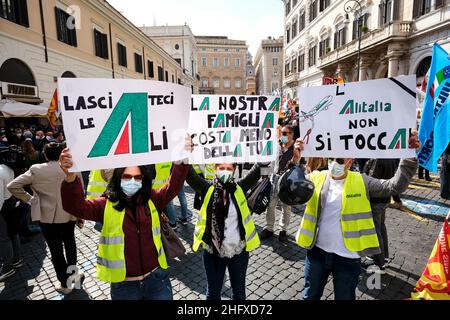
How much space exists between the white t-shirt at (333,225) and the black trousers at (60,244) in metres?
2.99

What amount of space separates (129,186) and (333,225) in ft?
6.03

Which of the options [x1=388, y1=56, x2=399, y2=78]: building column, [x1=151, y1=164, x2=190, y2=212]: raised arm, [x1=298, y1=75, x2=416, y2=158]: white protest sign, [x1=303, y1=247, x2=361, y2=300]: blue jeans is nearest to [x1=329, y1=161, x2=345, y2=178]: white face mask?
[x1=298, y1=75, x2=416, y2=158]: white protest sign

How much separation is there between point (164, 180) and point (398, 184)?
120 inches

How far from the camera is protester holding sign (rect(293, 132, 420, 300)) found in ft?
7.41

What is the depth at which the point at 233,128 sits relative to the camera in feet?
8.74

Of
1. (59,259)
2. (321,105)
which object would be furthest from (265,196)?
(59,259)

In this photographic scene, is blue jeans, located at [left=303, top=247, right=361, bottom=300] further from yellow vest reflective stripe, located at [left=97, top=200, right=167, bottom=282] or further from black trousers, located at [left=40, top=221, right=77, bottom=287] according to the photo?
black trousers, located at [left=40, top=221, right=77, bottom=287]

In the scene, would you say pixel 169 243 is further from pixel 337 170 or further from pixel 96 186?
pixel 96 186

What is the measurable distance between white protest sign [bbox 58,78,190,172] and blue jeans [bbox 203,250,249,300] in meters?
1.04

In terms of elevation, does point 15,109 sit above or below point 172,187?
above

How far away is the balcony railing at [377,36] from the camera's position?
15724 mm

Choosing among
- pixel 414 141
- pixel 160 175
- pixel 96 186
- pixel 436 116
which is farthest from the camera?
pixel 160 175

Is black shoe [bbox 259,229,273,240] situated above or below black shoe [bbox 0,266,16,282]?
above

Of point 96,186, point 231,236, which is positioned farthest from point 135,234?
point 96,186
